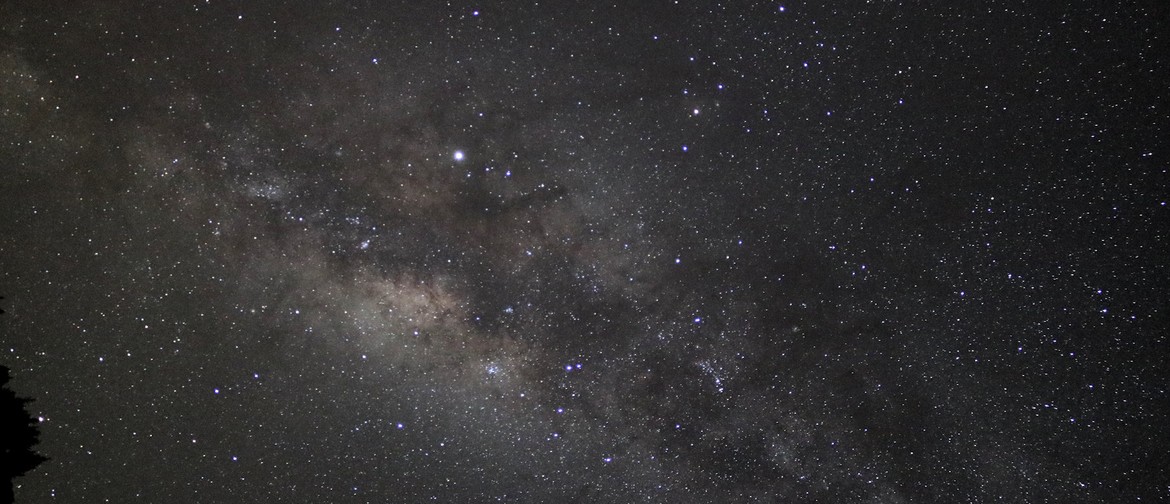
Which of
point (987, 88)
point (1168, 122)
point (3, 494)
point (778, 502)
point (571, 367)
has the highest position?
point (987, 88)

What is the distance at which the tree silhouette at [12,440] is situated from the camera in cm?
264

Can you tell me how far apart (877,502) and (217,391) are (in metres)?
7.94

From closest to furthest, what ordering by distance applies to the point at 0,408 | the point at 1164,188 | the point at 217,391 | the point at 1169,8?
the point at 0,408 < the point at 1169,8 < the point at 1164,188 < the point at 217,391

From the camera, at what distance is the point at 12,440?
2664 millimetres

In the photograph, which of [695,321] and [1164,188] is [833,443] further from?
[1164,188]

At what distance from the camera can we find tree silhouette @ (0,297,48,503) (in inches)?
104

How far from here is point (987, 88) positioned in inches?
242

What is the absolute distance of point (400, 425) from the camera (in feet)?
23.4

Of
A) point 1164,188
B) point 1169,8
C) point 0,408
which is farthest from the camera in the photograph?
point 1164,188

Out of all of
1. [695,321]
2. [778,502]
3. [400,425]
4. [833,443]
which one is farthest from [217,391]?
[833,443]

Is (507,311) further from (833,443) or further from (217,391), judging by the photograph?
(833,443)

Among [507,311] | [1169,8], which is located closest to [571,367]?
[507,311]

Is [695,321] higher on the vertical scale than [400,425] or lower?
higher

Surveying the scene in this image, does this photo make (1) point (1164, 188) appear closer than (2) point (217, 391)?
Yes
